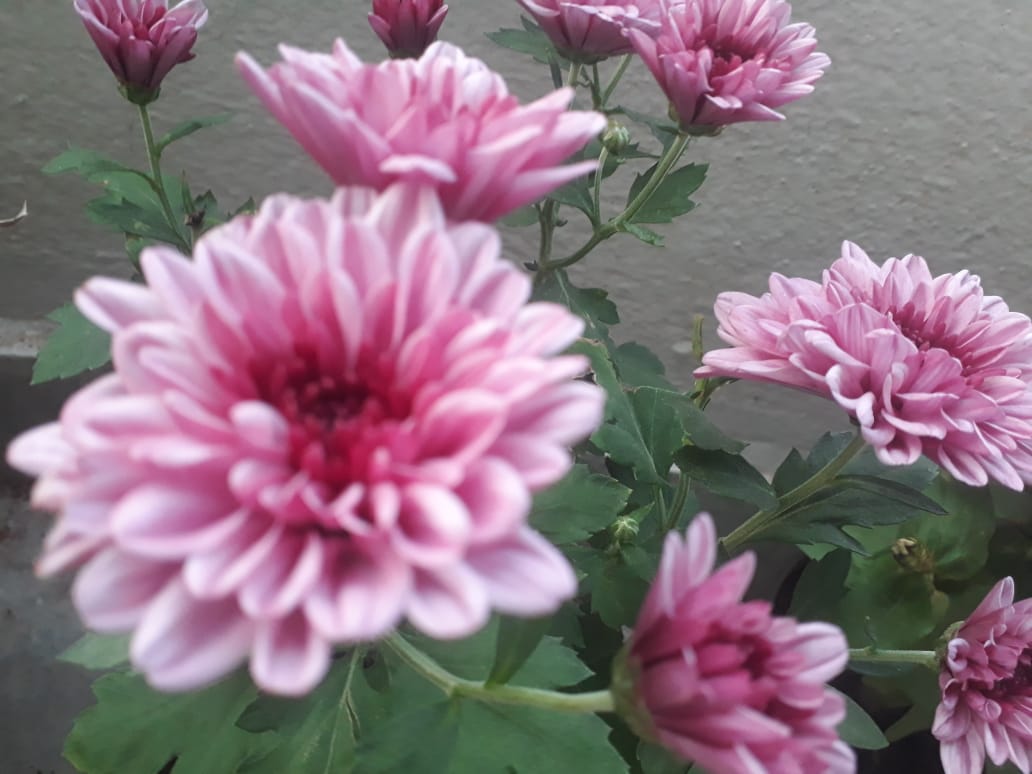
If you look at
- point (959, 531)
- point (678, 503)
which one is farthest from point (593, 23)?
point (959, 531)

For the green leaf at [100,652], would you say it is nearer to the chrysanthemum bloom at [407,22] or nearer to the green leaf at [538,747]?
the green leaf at [538,747]

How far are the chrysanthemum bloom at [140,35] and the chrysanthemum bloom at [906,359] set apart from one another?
38 cm

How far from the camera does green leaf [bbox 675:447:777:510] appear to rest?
495mm

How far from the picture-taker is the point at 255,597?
188 millimetres

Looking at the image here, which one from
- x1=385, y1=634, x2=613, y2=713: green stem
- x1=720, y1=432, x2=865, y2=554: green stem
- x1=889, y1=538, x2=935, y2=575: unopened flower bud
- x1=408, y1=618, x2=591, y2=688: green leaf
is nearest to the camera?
x1=385, y1=634, x2=613, y2=713: green stem

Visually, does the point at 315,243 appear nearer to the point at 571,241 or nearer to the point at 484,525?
the point at 484,525

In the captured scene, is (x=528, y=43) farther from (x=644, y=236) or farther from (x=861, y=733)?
(x=861, y=733)

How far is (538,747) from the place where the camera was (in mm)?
380

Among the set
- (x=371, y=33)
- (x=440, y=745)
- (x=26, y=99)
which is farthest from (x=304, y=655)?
(x=26, y=99)

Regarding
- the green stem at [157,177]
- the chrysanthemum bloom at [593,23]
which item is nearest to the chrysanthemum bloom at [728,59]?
the chrysanthemum bloom at [593,23]

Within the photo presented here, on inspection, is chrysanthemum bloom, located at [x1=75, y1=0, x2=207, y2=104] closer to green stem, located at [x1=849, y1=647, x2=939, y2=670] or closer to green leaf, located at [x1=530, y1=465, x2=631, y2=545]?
green leaf, located at [x1=530, y1=465, x2=631, y2=545]

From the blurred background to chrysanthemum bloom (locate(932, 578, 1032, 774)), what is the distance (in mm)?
559

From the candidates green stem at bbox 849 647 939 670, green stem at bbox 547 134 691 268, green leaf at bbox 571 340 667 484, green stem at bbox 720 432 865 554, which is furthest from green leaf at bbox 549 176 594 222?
green stem at bbox 849 647 939 670

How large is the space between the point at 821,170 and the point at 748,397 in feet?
1.02
